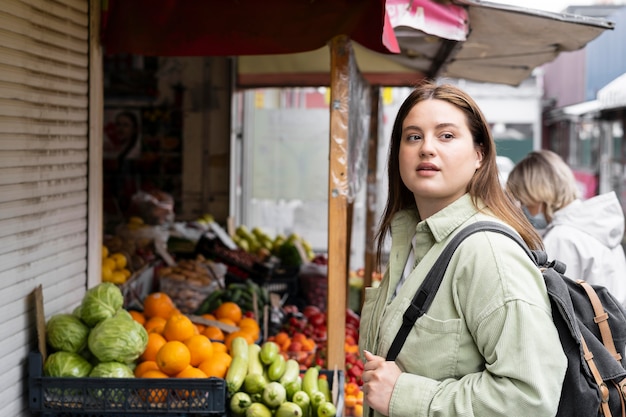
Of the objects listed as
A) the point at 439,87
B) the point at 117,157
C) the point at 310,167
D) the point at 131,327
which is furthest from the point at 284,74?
the point at 439,87

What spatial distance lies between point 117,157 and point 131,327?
5457 mm

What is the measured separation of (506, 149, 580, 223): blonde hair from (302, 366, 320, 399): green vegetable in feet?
5.43

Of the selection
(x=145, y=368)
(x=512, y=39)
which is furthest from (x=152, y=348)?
(x=512, y=39)

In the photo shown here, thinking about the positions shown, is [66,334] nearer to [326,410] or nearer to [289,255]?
[326,410]

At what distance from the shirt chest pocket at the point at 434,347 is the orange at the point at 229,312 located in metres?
3.46

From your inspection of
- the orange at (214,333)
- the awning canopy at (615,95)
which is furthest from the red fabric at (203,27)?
the awning canopy at (615,95)

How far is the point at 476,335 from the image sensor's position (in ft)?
7.34

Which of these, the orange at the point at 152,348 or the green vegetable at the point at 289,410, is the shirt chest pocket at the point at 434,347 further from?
the orange at the point at 152,348

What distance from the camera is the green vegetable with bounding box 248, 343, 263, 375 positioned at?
4.60m

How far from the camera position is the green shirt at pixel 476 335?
2.15 metres

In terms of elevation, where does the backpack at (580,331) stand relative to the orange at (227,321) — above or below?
above

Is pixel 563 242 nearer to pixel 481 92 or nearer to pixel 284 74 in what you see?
pixel 284 74

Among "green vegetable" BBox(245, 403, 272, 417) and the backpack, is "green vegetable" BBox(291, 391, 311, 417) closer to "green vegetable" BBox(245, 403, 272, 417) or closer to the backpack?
"green vegetable" BBox(245, 403, 272, 417)

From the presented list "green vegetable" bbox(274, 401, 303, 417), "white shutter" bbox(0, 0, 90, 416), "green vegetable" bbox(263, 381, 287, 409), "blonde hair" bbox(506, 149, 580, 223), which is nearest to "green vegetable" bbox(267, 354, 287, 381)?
"green vegetable" bbox(263, 381, 287, 409)
